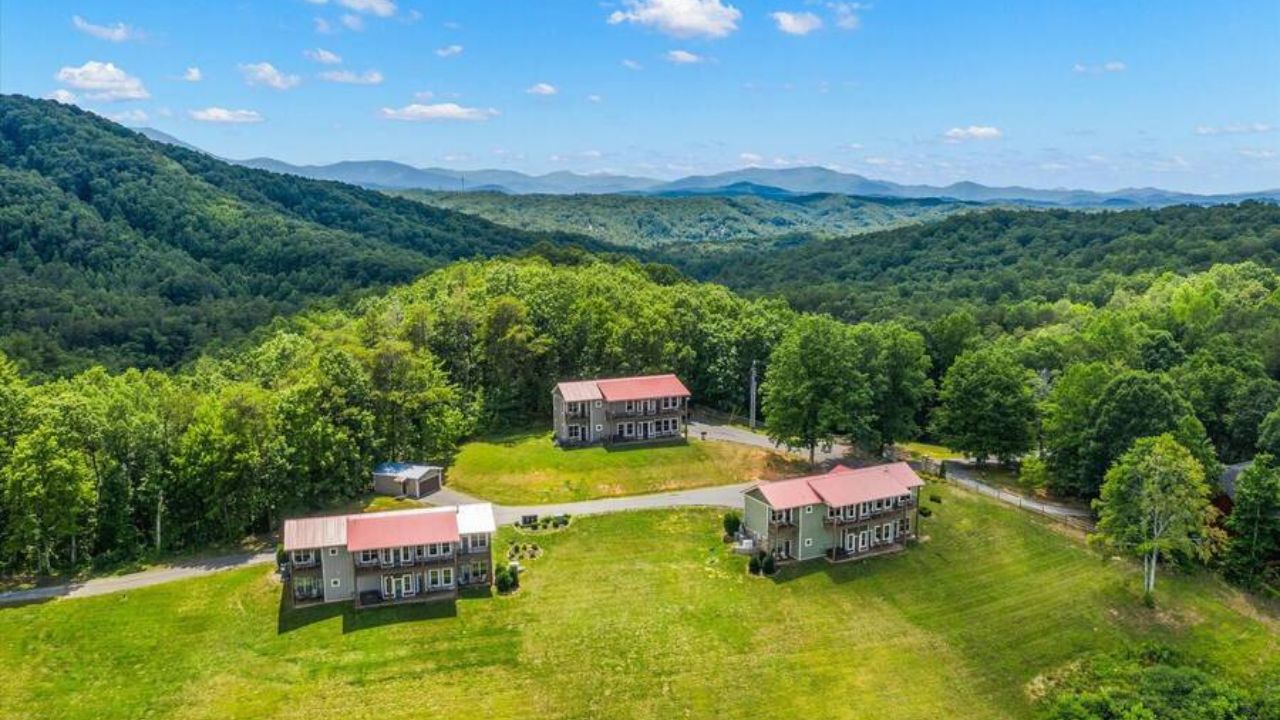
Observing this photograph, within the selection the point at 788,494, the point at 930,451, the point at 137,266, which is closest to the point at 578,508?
the point at 788,494

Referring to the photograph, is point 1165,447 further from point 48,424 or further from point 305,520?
point 48,424

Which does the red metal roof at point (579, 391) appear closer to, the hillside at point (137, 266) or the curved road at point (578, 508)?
the curved road at point (578, 508)

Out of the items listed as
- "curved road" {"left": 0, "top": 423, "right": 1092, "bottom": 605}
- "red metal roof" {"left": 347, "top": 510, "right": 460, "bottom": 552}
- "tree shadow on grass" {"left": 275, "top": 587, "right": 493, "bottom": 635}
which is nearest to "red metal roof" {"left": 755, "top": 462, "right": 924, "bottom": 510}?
"curved road" {"left": 0, "top": 423, "right": 1092, "bottom": 605}

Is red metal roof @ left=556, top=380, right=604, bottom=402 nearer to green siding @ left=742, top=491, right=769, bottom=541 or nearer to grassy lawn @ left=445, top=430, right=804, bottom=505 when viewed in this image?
grassy lawn @ left=445, top=430, right=804, bottom=505

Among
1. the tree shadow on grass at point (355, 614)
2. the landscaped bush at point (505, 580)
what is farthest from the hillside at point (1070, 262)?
the tree shadow on grass at point (355, 614)

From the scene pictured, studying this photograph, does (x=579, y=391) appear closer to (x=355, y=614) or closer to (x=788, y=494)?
(x=788, y=494)
